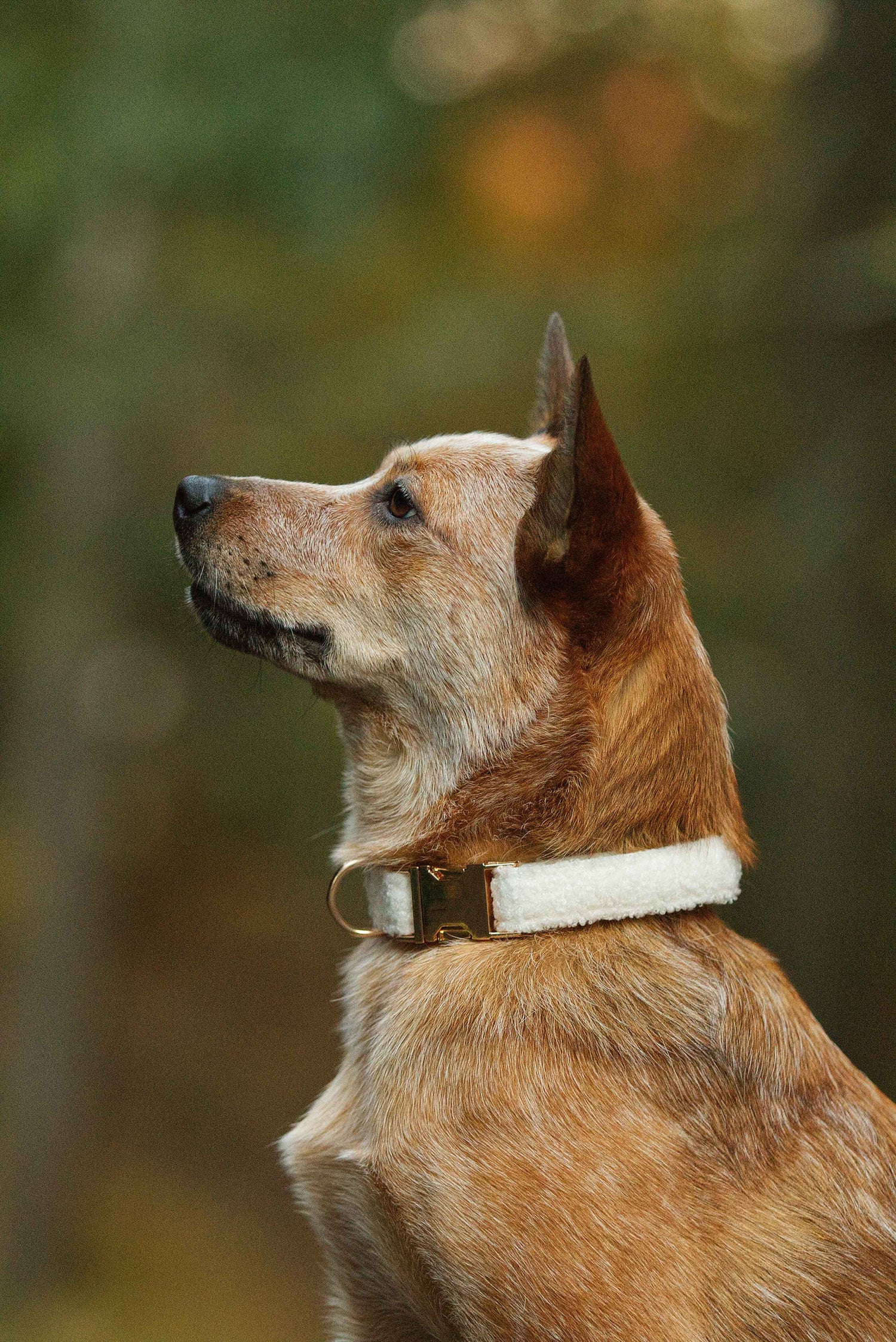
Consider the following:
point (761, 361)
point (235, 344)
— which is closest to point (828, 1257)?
point (761, 361)

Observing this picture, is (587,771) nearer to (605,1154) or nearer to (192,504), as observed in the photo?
(605,1154)

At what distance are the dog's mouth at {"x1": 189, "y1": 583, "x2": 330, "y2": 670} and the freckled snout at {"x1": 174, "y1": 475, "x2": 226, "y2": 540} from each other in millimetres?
129

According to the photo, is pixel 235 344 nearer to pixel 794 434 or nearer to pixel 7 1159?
pixel 794 434

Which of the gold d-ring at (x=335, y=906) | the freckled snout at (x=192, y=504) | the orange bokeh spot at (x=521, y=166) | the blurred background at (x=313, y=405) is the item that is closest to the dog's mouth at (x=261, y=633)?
the freckled snout at (x=192, y=504)

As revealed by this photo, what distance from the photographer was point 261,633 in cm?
244

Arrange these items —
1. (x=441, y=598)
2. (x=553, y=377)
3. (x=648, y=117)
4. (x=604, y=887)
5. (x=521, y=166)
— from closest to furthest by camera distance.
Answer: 1. (x=604, y=887)
2. (x=441, y=598)
3. (x=553, y=377)
4. (x=648, y=117)
5. (x=521, y=166)

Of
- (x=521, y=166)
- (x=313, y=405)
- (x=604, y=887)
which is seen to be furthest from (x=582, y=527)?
(x=521, y=166)

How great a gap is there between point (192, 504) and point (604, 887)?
1.21m

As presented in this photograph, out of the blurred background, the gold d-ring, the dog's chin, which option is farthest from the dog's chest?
the blurred background

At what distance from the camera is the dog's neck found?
85.8 inches

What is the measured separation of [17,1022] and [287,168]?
4.86 metres

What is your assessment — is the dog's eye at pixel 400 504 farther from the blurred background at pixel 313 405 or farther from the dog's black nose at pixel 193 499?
the blurred background at pixel 313 405

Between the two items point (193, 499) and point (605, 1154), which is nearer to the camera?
point (605, 1154)

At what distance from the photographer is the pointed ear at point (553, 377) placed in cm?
278
